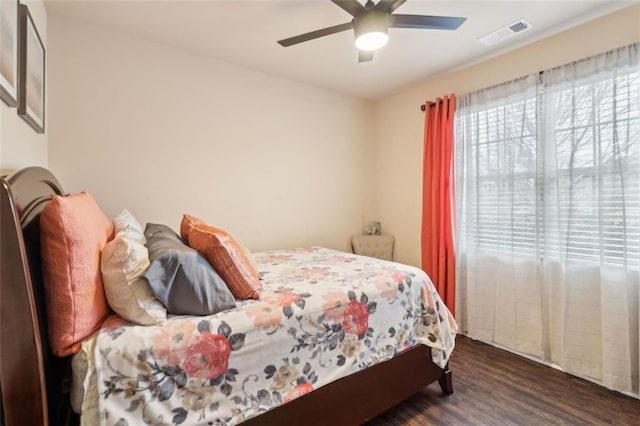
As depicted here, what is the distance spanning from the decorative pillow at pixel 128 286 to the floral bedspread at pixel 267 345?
0.16ft

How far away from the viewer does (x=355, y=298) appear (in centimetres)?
165

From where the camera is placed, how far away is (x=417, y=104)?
335 centimetres

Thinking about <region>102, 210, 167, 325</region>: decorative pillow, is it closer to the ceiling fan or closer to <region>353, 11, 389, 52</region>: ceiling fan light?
the ceiling fan

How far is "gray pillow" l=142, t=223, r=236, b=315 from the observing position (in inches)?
47.7

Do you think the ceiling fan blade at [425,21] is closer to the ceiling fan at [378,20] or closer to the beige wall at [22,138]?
the ceiling fan at [378,20]

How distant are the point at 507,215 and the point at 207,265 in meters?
2.49

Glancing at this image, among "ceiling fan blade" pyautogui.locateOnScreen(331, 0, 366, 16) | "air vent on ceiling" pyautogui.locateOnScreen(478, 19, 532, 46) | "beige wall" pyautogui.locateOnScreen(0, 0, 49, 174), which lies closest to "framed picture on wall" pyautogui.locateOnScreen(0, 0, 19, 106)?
"beige wall" pyautogui.locateOnScreen(0, 0, 49, 174)

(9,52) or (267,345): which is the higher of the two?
(9,52)

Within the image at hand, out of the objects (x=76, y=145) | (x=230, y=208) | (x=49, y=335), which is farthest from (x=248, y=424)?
(x=76, y=145)

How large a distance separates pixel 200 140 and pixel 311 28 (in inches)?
52.0

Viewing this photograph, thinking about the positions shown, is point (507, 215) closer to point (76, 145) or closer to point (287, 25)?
point (287, 25)

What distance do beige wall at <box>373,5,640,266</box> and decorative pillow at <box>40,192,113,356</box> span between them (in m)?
3.02

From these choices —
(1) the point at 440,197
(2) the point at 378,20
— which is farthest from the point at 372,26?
(1) the point at 440,197

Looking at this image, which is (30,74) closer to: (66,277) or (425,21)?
(66,277)
